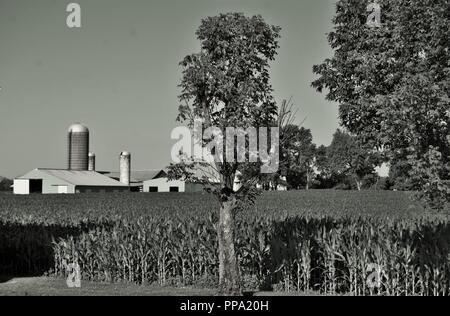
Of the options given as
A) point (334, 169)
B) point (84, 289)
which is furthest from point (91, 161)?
point (84, 289)

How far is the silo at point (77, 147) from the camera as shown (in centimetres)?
8569

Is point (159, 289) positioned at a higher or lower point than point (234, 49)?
lower

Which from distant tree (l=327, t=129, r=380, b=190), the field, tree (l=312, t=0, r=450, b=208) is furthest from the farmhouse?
the field

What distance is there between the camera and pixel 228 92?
10961 mm

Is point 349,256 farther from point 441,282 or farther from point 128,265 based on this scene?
point 128,265

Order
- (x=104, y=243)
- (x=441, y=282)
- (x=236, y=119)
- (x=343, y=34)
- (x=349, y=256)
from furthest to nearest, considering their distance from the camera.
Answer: (x=343, y=34)
(x=104, y=243)
(x=349, y=256)
(x=441, y=282)
(x=236, y=119)

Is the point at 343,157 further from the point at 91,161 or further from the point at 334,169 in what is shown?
the point at 91,161

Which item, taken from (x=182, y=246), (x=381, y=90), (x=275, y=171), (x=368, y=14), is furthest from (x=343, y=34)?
(x=275, y=171)

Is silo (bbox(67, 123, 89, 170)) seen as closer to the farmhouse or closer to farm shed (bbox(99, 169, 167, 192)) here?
the farmhouse

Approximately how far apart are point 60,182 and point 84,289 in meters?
61.1

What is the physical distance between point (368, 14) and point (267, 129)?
53.4 ft

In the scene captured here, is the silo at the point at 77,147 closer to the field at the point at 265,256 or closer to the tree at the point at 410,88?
the tree at the point at 410,88

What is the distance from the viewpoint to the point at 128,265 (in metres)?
15.6

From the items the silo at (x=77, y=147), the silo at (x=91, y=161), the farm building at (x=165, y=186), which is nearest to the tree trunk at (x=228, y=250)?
the silo at (x=77, y=147)
